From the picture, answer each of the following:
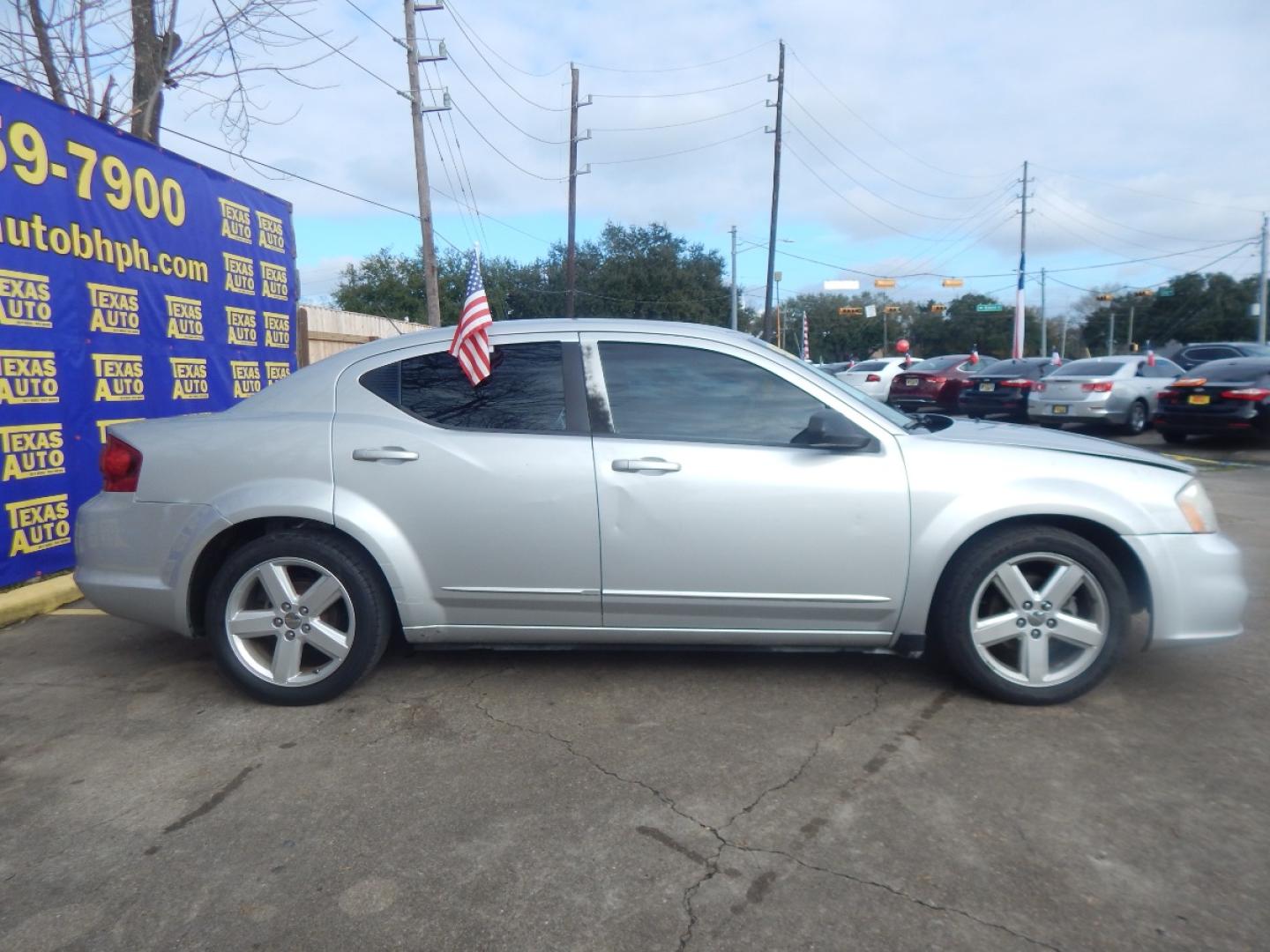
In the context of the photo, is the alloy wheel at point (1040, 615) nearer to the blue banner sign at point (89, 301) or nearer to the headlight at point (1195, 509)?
the headlight at point (1195, 509)

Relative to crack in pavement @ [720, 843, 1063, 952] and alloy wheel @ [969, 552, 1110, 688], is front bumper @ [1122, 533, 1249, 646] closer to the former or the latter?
alloy wheel @ [969, 552, 1110, 688]

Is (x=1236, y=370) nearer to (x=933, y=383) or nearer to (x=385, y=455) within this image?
(x=933, y=383)

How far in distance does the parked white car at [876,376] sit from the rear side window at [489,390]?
18.1 m

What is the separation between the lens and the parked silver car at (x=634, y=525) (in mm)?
3723

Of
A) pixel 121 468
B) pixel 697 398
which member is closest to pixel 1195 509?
pixel 697 398

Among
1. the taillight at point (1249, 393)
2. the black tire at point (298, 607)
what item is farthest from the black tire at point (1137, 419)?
the black tire at point (298, 607)

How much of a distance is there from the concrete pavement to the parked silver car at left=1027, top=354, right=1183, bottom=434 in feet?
39.7

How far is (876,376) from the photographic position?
72.8 ft

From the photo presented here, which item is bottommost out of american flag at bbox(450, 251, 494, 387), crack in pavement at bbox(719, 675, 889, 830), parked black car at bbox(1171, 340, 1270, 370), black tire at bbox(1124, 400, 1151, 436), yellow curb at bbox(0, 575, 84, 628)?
crack in pavement at bbox(719, 675, 889, 830)

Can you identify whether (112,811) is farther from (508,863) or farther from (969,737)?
(969,737)

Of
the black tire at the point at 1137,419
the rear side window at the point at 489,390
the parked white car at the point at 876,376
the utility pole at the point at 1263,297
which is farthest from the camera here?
the utility pole at the point at 1263,297

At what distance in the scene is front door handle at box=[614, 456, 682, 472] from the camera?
3760mm

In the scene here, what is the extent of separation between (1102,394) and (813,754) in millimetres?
14039

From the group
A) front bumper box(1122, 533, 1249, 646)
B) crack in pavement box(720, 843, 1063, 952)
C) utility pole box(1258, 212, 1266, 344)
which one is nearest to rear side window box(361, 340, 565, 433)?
crack in pavement box(720, 843, 1063, 952)
